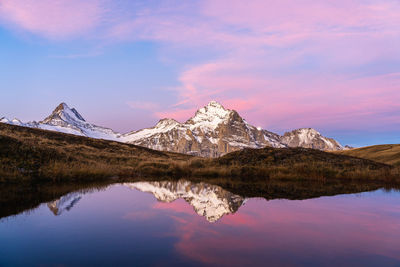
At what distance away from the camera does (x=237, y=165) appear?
29.3 meters

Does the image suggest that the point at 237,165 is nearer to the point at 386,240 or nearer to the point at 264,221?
the point at 264,221

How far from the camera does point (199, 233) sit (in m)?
8.80

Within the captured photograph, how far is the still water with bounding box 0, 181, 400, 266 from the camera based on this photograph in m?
6.72

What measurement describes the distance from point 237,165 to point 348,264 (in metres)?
22.7

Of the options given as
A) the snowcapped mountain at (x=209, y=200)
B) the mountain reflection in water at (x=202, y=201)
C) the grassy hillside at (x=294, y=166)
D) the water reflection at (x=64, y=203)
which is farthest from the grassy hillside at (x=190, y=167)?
the snowcapped mountain at (x=209, y=200)

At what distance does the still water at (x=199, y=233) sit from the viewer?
22.0 ft

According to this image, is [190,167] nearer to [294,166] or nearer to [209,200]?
[294,166]

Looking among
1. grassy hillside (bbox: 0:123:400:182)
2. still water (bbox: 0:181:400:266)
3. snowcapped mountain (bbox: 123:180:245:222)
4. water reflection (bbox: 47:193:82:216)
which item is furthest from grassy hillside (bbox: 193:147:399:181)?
water reflection (bbox: 47:193:82:216)

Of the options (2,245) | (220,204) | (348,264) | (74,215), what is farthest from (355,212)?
(2,245)

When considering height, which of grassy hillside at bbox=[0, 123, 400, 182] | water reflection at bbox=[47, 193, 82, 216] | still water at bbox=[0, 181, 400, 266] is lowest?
still water at bbox=[0, 181, 400, 266]

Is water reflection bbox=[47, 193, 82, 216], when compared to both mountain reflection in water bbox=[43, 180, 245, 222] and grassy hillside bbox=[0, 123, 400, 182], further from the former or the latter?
grassy hillside bbox=[0, 123, 400, 182]

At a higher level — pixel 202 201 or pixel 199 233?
pixel 202 201

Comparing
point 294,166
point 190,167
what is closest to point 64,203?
point 190,167

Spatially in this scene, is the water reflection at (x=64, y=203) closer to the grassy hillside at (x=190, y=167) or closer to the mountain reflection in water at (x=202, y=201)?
the mountain reflection in water at (x=202, y=201)
